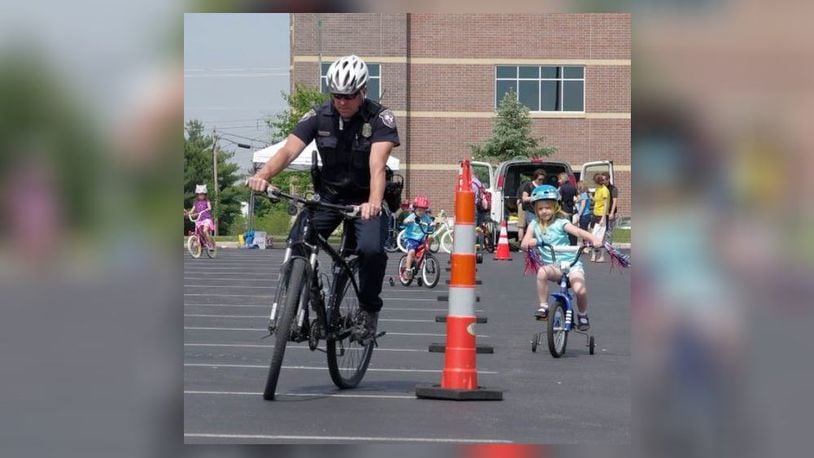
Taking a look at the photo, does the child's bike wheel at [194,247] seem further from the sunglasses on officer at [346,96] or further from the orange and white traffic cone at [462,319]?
the sunglasses on officer at [346,96]

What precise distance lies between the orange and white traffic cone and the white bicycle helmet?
90cm

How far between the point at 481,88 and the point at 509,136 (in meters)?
3.13

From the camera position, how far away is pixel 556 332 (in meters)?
10.5

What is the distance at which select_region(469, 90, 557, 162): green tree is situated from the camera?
164 ft

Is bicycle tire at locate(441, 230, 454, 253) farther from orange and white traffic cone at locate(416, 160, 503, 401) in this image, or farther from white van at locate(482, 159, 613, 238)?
orange and white traffic cone at locate(416, 160, 503, 401)

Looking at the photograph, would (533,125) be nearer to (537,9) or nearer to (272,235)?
(272,235)

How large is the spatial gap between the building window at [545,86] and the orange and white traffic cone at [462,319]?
44.6 metres

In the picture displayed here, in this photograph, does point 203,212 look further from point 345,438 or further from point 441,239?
point 345,438

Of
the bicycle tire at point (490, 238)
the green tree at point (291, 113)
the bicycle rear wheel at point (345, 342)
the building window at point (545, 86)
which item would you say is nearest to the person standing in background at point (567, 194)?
the bicycle tire at point (490, 238)

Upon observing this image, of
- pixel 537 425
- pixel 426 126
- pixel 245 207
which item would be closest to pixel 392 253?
pixel 245 207

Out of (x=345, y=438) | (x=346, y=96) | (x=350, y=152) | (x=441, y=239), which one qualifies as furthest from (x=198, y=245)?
(x=345, y=438)
